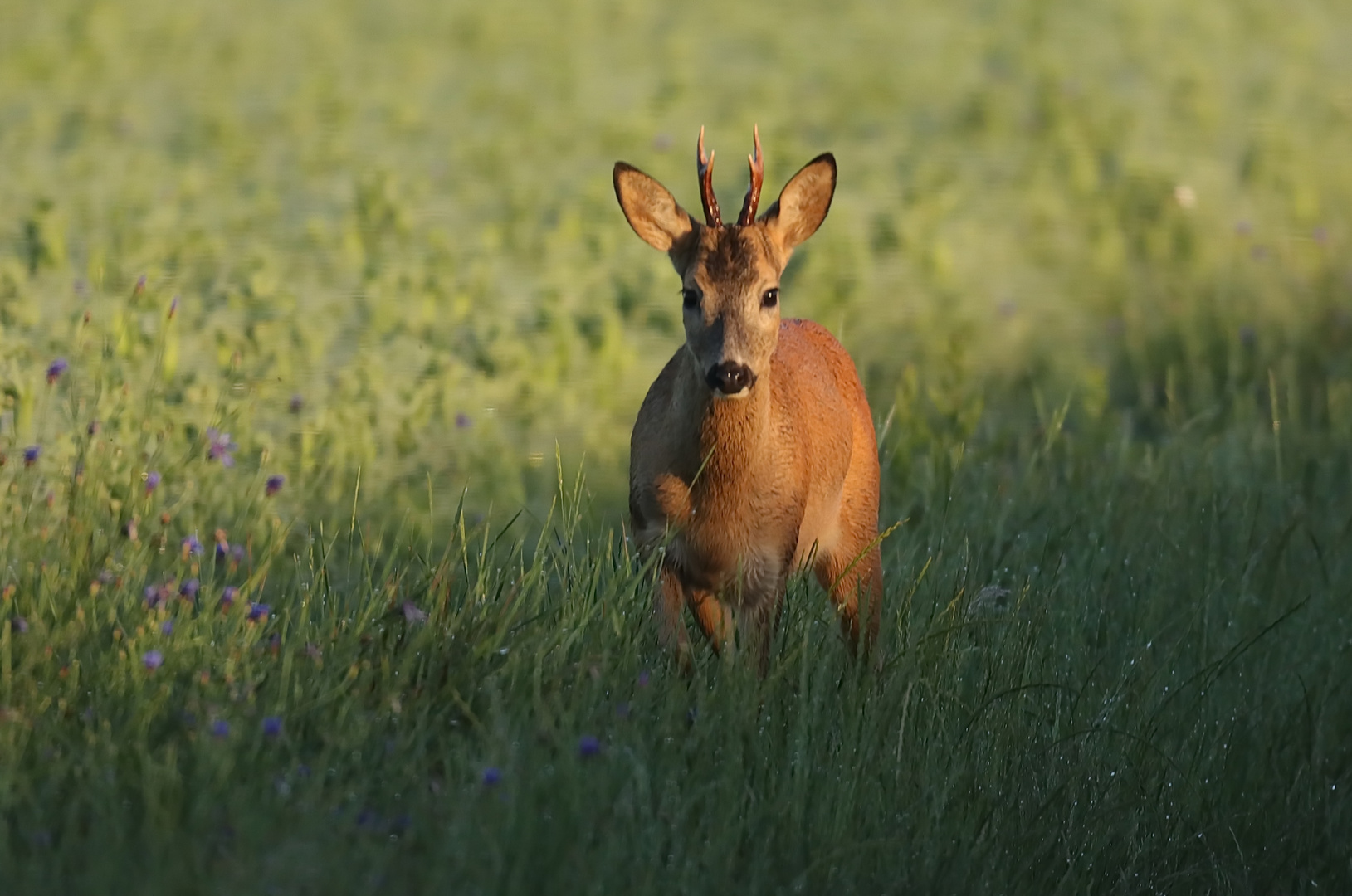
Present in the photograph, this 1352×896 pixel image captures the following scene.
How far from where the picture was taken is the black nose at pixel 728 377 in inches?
194

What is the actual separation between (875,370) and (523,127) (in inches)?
172

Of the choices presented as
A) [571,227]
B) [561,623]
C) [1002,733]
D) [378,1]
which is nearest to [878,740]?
[1002,733]

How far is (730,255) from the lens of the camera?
5188 mm

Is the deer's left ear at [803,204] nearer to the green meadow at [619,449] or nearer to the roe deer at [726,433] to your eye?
the roe deer at [726,433]

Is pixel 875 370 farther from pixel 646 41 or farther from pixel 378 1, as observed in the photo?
pixel 378 1

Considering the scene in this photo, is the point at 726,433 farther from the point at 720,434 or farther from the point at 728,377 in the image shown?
the point at 728,377

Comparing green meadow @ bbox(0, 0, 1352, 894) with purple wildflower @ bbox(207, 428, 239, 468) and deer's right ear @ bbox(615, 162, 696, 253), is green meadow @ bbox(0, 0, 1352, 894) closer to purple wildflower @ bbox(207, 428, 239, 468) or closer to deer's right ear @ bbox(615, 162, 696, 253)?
purple wildflower @ bbox(207, 428, 239, 468)

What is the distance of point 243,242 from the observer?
392 inches

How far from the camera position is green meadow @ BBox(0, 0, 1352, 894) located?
4051mm

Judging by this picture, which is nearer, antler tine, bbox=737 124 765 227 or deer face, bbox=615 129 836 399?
deer face, bbox=615 129 836 399

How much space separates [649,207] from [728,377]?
647 millimetres

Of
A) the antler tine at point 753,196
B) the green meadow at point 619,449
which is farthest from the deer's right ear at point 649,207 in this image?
the green meadow at point 619,449

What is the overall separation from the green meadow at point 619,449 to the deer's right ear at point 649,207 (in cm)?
70

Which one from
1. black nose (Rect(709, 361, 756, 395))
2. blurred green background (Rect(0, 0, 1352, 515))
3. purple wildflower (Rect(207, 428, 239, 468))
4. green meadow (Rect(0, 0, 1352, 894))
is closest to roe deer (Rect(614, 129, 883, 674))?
black nose (Rect(709, 361, 756, 395))
